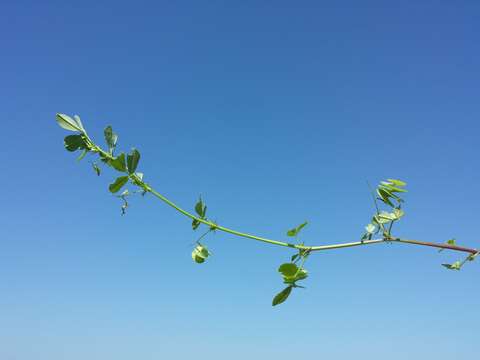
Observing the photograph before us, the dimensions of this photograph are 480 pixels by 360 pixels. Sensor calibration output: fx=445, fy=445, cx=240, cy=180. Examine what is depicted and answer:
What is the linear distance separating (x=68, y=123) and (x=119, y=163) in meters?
0.23

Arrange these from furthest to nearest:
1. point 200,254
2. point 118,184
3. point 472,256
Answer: point 200,254 → point 118,184 → point 472,256

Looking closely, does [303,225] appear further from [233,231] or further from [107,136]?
[107,136]

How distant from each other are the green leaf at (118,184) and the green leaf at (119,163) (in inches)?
2.1

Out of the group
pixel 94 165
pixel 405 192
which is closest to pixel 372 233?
pixel 405 192

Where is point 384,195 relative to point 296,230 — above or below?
above

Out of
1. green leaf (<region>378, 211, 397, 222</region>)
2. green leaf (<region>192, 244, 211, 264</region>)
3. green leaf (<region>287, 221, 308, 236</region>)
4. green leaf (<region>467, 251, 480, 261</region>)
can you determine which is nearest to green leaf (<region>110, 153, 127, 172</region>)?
green leaf (<region>192, 244, 211, 264</region>)

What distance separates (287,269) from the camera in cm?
147

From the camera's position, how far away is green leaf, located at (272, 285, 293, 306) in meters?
1.53

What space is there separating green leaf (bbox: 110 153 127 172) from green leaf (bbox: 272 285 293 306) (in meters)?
0.70

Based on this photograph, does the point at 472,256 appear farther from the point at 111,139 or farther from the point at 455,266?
the point at 111,139

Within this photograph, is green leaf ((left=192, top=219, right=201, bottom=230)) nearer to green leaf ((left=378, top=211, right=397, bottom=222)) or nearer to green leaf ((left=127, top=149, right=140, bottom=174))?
green leaf ((left=127, top=149, right=140, bottom=174))

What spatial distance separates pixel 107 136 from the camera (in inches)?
62.5

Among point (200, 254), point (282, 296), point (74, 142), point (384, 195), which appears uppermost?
point (384, 195)

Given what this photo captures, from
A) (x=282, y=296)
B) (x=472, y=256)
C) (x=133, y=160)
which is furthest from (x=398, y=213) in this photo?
(x=133, y=160)
